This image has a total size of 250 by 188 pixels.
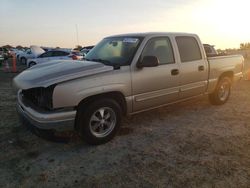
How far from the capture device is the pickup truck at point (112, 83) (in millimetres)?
4105

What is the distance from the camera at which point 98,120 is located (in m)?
4.55

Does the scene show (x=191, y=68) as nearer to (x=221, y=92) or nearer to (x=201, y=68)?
(x=201, y=68)

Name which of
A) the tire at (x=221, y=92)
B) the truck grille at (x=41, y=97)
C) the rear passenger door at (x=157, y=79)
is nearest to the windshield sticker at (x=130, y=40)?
the rear passenger door at (x=157, y=79)

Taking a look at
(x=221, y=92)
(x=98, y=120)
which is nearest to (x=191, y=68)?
(x=221, y=92)

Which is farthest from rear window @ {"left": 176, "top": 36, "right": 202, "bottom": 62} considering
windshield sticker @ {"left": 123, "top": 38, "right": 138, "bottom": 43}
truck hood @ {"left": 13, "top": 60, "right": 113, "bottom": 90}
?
truck hood @ {"left": 13, "top": 60, "right": 113, "bottom": 90}

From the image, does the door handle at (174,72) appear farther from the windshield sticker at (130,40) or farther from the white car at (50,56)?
the white car at (50,56)

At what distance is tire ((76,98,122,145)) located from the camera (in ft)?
14.1

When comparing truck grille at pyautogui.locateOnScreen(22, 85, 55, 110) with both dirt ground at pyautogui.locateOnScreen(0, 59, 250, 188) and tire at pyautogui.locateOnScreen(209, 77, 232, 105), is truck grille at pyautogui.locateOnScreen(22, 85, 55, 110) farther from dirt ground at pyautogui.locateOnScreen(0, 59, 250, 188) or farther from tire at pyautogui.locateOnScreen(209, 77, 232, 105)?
tire at pyautogui.locateOnScreen(209, 77, 232, 105)

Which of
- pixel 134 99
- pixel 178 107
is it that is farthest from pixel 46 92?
pixel 178 107

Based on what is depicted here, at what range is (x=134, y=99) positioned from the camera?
493 cm

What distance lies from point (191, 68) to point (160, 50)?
0.93 meters

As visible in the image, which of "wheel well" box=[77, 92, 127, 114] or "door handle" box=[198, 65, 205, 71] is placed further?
"door handle" box=[198, 65, 205, 71]

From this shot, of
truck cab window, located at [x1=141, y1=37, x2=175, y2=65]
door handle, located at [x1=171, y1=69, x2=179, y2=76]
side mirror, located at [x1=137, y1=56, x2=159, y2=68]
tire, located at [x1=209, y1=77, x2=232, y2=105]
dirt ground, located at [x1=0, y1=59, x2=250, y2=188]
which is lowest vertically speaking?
dirt ground, located at [x1=0, y1=59, x2=250, y2=188]

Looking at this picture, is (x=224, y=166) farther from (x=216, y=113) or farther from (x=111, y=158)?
(x=216, y=113)
